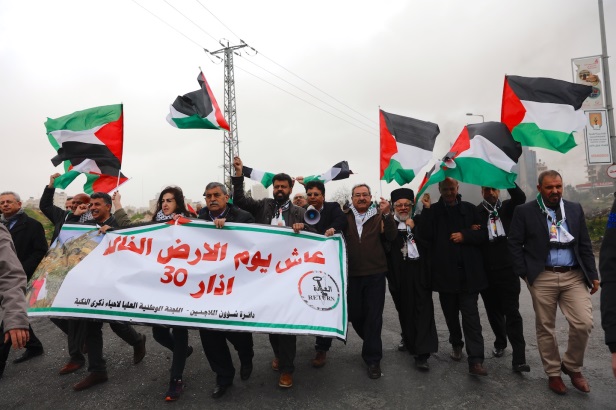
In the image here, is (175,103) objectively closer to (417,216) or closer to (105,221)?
(105,221)

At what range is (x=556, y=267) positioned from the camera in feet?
12.8

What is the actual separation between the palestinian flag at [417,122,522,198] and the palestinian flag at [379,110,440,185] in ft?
1.02

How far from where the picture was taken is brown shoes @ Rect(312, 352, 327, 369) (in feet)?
14.7

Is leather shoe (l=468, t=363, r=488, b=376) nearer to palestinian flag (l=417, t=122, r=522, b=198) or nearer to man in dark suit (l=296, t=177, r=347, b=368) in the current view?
man in dark suit (l=296, t=177, r=347, b=368)

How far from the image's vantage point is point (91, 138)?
18.4ft

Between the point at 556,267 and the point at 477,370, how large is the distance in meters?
1.29

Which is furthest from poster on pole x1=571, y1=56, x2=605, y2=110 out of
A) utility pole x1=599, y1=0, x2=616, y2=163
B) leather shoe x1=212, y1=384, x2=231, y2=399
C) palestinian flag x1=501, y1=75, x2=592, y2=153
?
leather shoe x1=212, y1=384, x2=231, y2=399

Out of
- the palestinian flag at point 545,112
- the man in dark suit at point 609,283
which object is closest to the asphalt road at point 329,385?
the man in dark suit at point 609,283

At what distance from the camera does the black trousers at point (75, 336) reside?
4.26 m

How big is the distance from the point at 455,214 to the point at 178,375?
3.40 metres

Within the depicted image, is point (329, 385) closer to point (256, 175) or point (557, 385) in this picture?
point (557, 385)

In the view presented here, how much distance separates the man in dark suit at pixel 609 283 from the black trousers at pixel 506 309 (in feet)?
5.90

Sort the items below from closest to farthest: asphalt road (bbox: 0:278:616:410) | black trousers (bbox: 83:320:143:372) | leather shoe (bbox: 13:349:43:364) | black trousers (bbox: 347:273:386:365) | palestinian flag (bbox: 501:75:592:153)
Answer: asphalt road (bbox: 0:278:616:410) → black trousers (bbox: 83:320:143:372) → black trousers (bbox: 347:273:386:365) → palestinian flag (bbox: 501:75:592:153) → leather shoe (bbox: 13:349:43:364)

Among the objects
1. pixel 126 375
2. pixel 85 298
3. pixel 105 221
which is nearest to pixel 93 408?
pixel 126 375
